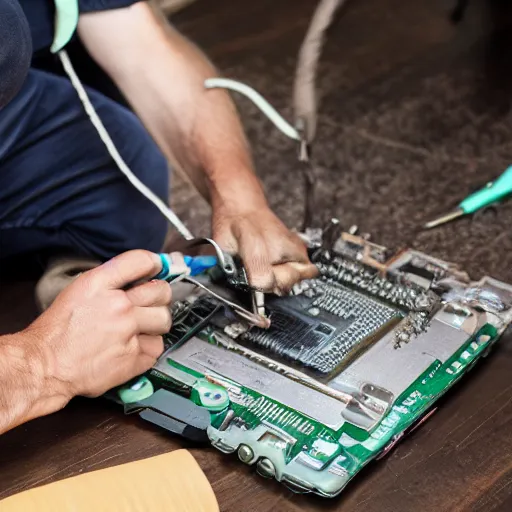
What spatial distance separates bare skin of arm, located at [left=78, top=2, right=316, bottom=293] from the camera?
1.18 m

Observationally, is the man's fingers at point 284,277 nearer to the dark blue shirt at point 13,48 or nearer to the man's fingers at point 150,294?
the man's fingers at point 150,294

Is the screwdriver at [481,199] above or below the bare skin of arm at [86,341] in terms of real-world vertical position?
below

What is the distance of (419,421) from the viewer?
0.91 metres

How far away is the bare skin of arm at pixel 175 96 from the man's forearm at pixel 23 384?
0.35 metres

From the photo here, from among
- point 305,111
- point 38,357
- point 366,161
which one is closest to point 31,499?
point 38,357

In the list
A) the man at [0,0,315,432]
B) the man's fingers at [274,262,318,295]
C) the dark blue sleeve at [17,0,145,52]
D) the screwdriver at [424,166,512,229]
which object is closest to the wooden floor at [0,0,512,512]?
the screwdriver at [424,166,512,229]

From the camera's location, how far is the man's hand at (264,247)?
1.02 metres

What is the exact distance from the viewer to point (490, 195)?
1.37m

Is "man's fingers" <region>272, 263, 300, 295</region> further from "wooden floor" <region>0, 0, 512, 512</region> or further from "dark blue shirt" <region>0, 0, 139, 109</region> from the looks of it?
"dark blue shirt" <region>0, 0, 139, 109</region>

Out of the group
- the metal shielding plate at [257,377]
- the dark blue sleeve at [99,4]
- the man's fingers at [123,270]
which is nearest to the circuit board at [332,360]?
the metal shielding plate at [257,377]

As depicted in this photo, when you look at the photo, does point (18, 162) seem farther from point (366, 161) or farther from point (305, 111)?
point (366, 161)

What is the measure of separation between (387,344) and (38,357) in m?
0.39

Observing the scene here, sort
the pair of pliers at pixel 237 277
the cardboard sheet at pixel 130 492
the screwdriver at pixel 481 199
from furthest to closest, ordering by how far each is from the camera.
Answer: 1. the screwdriver at pixel 481 199
2. the pair of pliers at pixel 237 277
3. the cardboard sheet at pixel 130 492

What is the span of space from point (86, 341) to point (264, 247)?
26 cm
